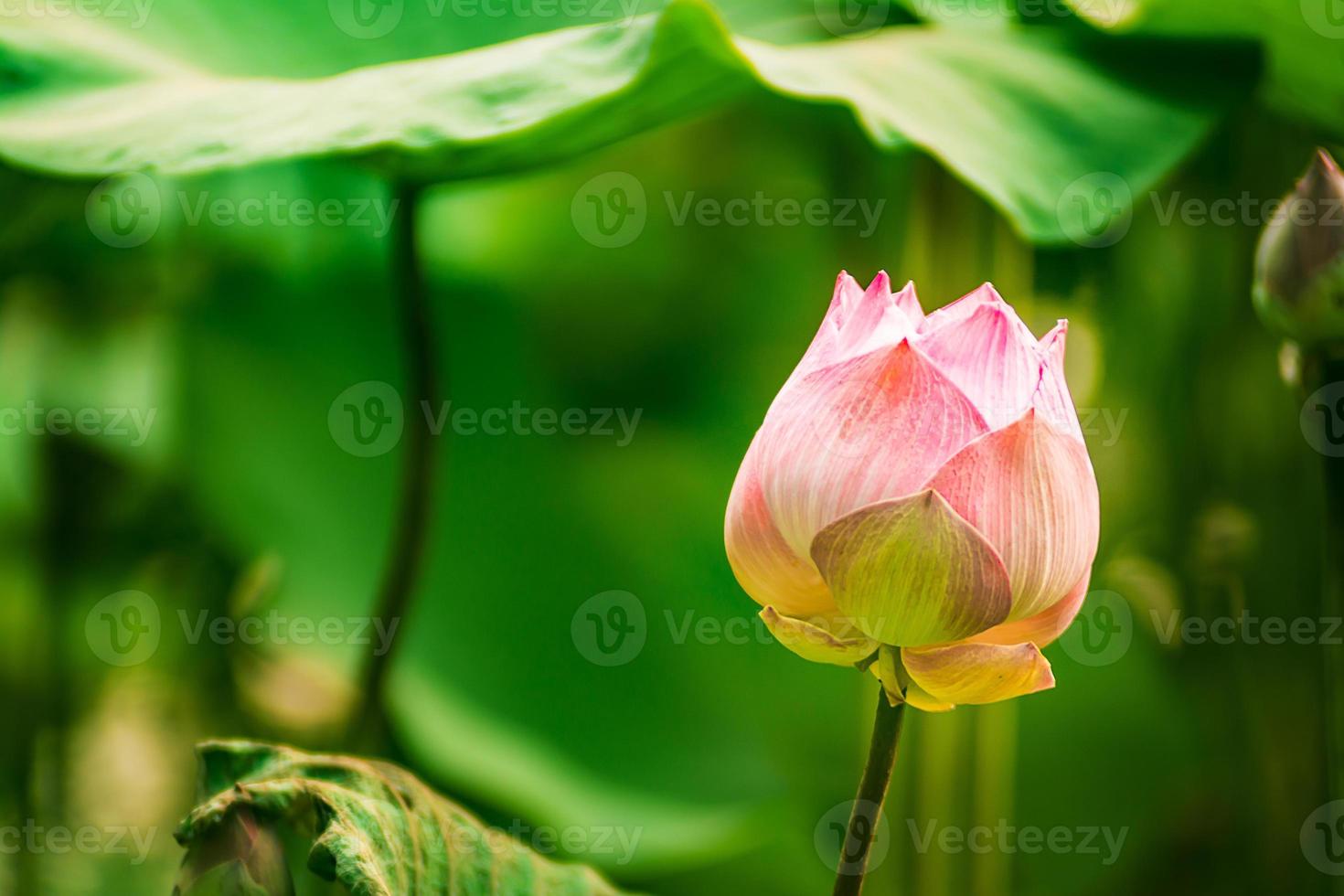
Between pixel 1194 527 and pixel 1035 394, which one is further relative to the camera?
pixel 1194 527

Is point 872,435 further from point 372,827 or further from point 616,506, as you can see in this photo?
point 616,506

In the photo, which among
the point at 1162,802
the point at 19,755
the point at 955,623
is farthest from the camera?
the point at 1162,802

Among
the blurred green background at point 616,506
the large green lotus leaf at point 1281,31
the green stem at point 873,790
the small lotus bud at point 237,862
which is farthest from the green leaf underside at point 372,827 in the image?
the large green lotus leaf at point 1281,31

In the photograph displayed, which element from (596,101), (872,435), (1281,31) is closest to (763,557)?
(872,435)

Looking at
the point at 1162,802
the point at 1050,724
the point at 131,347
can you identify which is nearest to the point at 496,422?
the point at 131,347

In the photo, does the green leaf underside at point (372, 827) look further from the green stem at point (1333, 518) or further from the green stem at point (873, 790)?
the green stem at point (1333, 518)

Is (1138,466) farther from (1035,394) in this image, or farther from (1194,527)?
(1035,394)
